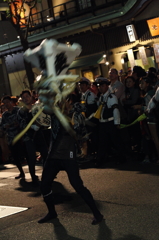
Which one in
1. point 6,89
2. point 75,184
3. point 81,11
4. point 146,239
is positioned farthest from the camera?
point 6,89

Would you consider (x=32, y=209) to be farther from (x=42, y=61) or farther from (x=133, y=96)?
(x=133, y=96)

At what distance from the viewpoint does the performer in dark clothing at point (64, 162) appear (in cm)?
586

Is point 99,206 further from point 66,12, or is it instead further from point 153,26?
point 66,12

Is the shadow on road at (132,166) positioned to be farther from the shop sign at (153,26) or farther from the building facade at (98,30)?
the shop sign at (153,26)

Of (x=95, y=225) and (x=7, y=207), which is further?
(x=7, y=207)

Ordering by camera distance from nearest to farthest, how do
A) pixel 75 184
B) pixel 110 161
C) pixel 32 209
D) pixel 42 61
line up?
pixel 42 61, pixel 75 184, pixel 32 209, pixel 110 161

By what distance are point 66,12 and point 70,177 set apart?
19.2m

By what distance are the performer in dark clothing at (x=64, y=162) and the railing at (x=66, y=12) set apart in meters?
16.1

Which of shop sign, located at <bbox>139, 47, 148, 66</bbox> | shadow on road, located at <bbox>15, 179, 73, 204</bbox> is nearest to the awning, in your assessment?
shop sign, located at <bbox>139, 47, 148, 66</bbox>

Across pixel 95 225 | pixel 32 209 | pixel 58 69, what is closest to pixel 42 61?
pixel 58 69

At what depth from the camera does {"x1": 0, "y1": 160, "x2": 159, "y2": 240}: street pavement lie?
18.0 feet

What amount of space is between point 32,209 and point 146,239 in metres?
2.69

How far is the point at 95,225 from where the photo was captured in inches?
229

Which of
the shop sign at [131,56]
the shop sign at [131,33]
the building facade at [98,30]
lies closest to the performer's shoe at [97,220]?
the building facade at [98,30]
